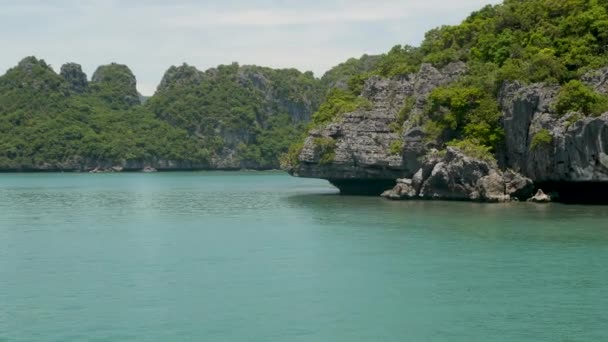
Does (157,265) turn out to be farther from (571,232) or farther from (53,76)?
(53,76)

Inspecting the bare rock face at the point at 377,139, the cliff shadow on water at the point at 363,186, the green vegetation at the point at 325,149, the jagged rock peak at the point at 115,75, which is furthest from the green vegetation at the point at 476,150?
the jagged rock peak at the point at 115,75

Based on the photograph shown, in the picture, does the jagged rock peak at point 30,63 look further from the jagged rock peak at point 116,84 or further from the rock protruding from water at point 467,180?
the rock protruding from water at point 467,180

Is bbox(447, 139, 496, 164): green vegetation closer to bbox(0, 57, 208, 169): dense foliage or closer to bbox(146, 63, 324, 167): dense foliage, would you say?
bbox(0, 57, 208, 169): dense foliage

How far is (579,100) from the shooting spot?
1674 inches

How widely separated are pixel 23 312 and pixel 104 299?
201 centimetres

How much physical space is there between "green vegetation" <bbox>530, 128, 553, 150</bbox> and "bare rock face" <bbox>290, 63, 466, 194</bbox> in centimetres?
770

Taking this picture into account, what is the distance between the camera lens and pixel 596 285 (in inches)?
874

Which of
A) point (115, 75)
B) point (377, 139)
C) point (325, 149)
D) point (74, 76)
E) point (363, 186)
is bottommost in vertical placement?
point (363, 186)

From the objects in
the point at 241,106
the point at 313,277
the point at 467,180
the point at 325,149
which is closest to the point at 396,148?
the point at 325,149

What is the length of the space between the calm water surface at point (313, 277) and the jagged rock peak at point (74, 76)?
127840 millimetres

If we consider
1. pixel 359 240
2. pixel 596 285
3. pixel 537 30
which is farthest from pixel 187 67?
pixel 596 285

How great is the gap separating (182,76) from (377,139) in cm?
12038

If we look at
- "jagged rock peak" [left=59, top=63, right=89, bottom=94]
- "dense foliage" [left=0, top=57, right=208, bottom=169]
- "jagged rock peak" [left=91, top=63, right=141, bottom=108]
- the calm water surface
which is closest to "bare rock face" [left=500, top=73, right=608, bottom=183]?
the calm water surface

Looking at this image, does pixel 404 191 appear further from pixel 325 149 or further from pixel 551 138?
pixel 551 138
